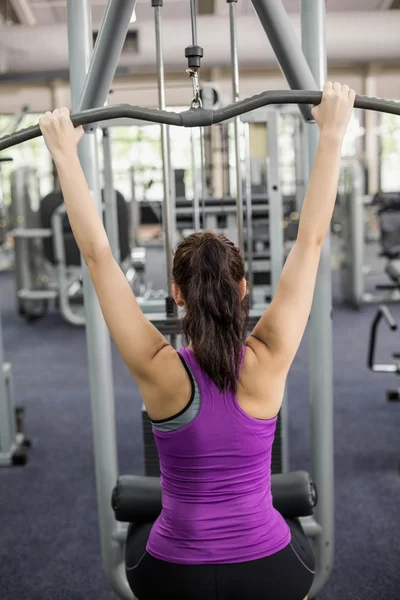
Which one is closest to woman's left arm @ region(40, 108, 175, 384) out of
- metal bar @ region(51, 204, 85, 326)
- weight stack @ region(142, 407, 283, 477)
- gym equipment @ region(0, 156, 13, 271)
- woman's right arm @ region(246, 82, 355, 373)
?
woman's right arm @ region(246, 82, 355, 373)

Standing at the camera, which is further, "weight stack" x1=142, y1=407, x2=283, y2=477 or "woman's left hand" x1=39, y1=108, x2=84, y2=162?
"weight stack" x1=142, y1=407, x2=283, y2=477

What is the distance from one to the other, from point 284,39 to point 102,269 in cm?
59

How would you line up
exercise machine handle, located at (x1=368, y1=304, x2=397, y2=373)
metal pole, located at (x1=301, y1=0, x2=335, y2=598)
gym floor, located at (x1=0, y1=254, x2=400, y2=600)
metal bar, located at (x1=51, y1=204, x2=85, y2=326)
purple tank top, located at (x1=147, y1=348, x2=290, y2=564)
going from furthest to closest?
metal bar, located at (x1=51, y1=204, x2=85, y2=326)
exercise machine handle, located at (x1=368, y1=304, x2=397, y2=373)
gym floor, located at (x1=0, y1=254, x2=400, y2=600)
metal pole, located at (x1=301, y1=0, x2=335, y2=598)
purple tank top, located at (x1=147, y1=348, x2=290, y2=564)

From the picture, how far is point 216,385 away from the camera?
1.04 meters

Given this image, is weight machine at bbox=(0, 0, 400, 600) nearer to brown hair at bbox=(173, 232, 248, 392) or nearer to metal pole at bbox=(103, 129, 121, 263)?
brown hair at bbox=(173, 232, 248, 392)

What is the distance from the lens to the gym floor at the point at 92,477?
2070 millimetres

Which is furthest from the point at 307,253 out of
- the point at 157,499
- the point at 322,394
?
the point at 322,394

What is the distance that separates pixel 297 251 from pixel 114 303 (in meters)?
0.30

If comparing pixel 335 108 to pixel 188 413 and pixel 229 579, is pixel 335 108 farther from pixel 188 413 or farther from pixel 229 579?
A: pixel 229 579

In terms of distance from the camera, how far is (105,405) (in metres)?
1.73

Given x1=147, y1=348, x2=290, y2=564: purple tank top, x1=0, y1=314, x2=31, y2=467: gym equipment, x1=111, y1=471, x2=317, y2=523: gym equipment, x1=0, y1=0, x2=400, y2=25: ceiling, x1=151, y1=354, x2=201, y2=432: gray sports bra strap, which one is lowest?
x1=0, y1=314, x2=31, y2=467: gym equipment

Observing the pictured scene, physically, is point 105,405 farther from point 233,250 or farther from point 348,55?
point 348,55

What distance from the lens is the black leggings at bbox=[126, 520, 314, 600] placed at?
104cm

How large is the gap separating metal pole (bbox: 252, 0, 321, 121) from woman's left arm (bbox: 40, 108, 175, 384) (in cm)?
46
